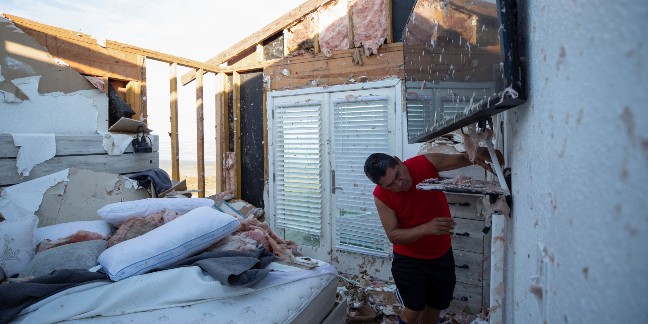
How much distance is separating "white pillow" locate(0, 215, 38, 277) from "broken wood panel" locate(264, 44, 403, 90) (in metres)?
3.12

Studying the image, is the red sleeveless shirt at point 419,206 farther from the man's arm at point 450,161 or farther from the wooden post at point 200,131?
the wooden post at point 200,131

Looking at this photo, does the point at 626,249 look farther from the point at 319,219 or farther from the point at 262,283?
the point at 319,219

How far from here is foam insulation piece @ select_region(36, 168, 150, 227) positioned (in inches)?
99.9

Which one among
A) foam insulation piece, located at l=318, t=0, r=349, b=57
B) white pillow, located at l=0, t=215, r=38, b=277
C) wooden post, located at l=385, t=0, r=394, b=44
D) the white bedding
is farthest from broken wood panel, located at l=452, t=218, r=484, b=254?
white pillow, located at l=0, t=215, r=38, b=277

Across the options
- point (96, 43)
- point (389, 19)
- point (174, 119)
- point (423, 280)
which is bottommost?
point (423, 280)

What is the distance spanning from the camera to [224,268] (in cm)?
169

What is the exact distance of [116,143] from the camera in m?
3.15

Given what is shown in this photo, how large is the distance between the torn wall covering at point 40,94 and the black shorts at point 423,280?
3.06m

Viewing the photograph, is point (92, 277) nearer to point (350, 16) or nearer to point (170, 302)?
point (170, 302)

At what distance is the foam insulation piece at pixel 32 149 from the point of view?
250 cm

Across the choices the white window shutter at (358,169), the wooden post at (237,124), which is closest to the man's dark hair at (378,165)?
the white window shutter at (358,169)

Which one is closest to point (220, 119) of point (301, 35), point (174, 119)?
point (174, 119)

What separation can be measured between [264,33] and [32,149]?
9.49ft

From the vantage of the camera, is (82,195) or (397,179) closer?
(397,179)
